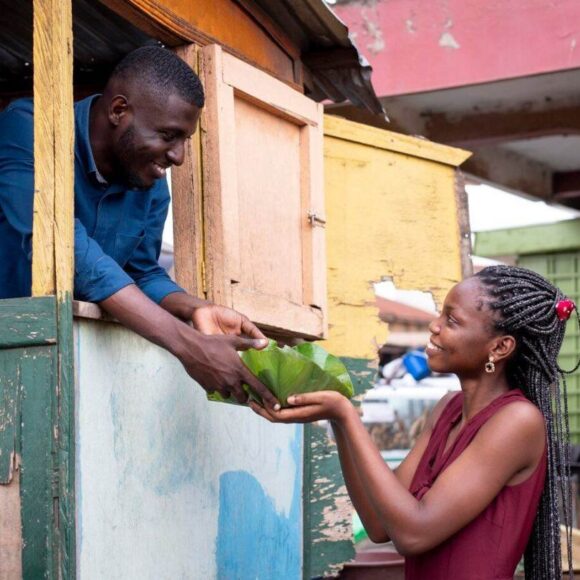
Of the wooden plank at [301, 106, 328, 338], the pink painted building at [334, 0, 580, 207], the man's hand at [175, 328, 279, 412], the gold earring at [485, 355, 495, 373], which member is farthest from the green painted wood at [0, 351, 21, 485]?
the pink painted building at [334, 0, 580, 207]

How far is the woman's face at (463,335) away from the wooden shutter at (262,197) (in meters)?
0.91

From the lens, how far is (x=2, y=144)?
316 centimetres

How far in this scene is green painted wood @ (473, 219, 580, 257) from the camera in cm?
1065

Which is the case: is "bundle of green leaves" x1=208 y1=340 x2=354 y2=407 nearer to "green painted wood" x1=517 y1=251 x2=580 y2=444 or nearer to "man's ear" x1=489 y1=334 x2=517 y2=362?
"man's ear" x1=489 y1=334 x2=517 y2=362

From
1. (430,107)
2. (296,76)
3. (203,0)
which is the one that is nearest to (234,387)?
(203,0)

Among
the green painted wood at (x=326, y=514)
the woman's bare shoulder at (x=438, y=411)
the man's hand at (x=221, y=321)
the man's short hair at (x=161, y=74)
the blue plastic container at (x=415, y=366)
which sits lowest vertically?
the green painted wood at (x=326, y=514)

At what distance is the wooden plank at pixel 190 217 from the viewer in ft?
12.4

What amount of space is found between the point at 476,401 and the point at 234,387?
691mm

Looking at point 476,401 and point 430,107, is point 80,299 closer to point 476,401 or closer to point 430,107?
point 476,401

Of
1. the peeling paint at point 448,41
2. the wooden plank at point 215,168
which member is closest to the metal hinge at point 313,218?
the wooden plank at point 215,168

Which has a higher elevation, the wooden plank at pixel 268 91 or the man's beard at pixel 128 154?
the wooden plank at pixel 268 91

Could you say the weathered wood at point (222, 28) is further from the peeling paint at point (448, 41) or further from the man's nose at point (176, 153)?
the peeling paint at point (448, 41)

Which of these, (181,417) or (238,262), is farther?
(238,262)

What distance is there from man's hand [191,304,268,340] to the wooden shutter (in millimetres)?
309
